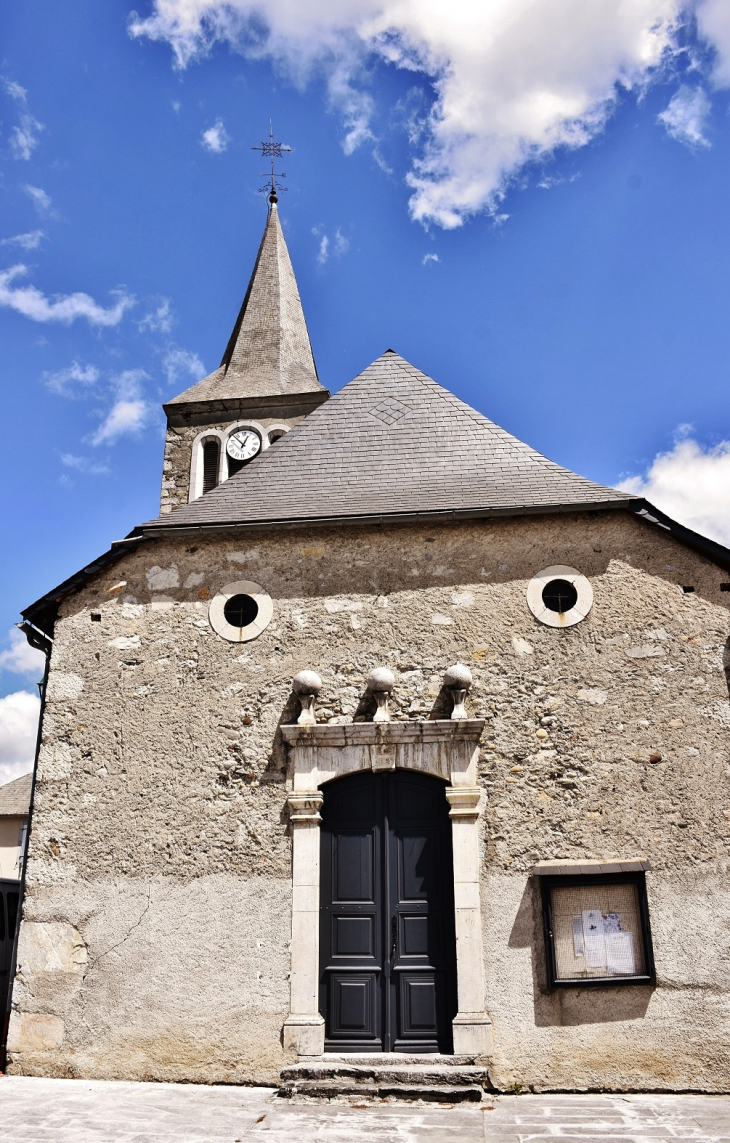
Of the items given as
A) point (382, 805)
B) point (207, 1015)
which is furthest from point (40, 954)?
point (382, 805)

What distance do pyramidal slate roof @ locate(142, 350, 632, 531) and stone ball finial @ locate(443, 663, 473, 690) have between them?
1.48m

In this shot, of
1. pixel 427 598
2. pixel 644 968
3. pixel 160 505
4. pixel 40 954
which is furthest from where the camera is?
pixel 160 505

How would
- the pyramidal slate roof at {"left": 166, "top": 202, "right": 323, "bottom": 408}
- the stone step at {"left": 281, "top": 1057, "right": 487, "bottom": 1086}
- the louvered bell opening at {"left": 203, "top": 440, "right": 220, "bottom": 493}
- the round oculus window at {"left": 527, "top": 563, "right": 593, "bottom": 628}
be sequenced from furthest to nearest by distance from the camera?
the pyramidal slate roof at {"left": 166, "top": 202, "right": 323, "bottom": 408} → the louvered bell opening at {"left": 203, "top": 440, "right": 220, "bottom": 493} → the round oculus window at {"left": 527, "top": 563, "right": 593, "bottom": 628} → the stone step at {"left": 281, "top": 1057, "right": 487, "bottom": 1086}

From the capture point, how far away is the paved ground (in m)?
5.25

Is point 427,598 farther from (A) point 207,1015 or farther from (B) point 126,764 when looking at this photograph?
(A) point 207,1015

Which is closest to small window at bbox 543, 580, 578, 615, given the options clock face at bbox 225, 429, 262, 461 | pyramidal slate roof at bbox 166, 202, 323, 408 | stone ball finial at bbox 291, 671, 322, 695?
stone ball finial at bbox 291, 671, 322, 695

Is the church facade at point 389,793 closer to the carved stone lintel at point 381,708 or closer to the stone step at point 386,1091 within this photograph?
the carved stone lintel at point 381,708

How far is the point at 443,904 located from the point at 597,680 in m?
2.25

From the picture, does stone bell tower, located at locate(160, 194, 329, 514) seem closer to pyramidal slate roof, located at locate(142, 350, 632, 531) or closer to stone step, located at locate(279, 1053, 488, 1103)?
pyramidal slate roof, located at locate(142, 350, 632, 531)

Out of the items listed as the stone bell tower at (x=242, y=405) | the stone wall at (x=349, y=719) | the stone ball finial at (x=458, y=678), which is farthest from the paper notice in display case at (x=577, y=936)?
the stone bell tower at (x=242, y=405)

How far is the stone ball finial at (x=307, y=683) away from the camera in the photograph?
24.8 feet

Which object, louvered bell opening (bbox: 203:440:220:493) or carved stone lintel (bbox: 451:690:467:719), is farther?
louvered bell opening (bbox: 203:440:220:493)

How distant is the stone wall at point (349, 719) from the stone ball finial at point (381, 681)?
0.17 metres

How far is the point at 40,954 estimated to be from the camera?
287 inches
